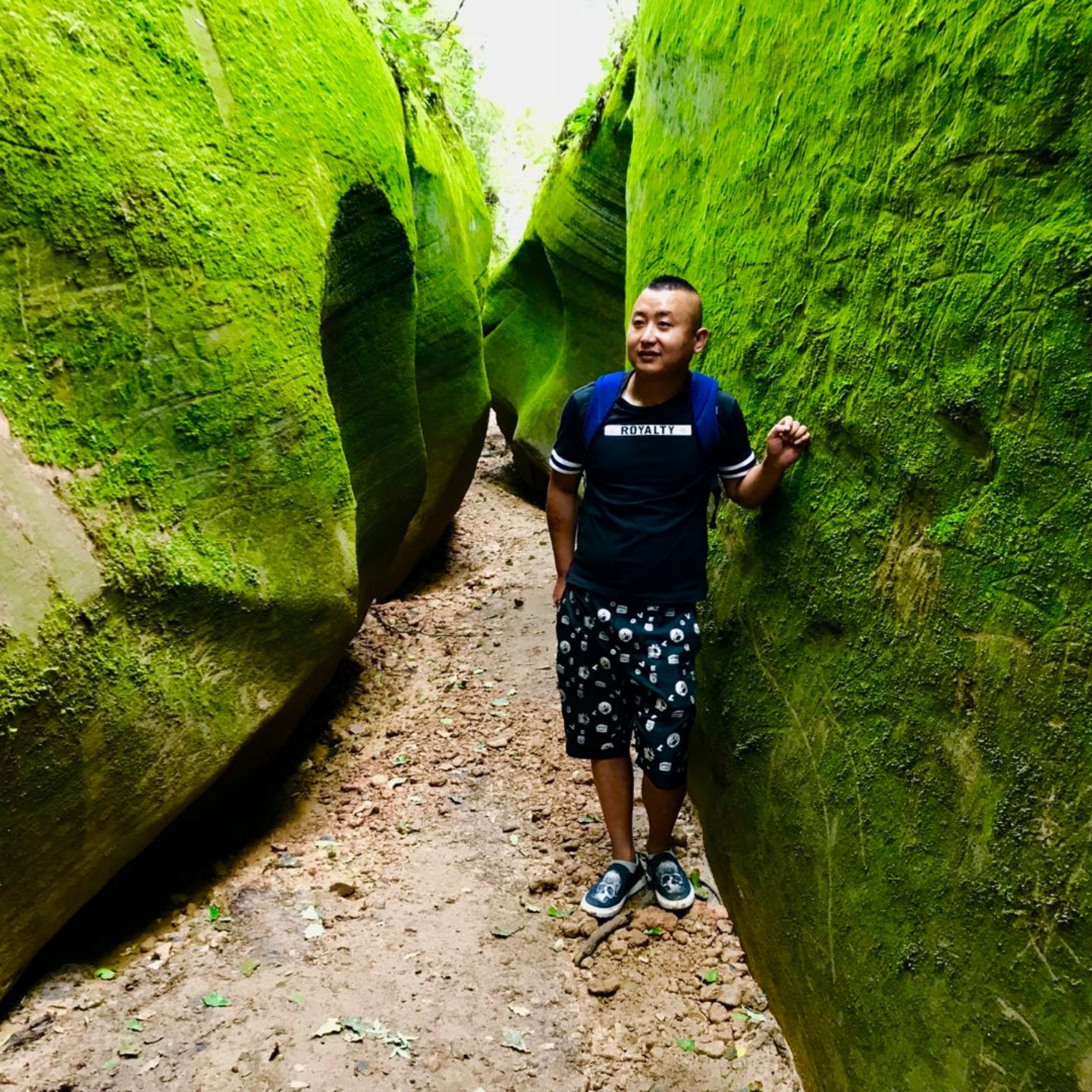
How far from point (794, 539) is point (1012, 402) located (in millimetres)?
1062

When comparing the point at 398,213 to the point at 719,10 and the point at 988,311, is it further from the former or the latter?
the point at 988,311

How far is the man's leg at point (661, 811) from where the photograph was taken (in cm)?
347

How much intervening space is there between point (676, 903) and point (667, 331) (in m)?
2.52

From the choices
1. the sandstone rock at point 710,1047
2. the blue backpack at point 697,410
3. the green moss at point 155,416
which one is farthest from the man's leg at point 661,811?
the green moss at point 155,416

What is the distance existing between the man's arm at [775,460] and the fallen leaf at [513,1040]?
7.19ft

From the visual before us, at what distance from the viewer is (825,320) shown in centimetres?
260

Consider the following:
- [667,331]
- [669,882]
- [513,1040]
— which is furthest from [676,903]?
[667,331]

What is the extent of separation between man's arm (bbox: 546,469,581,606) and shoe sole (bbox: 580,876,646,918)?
4.58 feet

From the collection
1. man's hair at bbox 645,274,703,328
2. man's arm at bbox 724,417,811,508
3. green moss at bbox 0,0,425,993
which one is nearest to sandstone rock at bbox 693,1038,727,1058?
man's arm at bbox 724,417,811,508

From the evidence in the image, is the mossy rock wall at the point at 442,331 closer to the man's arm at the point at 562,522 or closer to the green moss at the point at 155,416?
the green moss at the point at 155,416

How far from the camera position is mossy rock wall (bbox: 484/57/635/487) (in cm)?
907

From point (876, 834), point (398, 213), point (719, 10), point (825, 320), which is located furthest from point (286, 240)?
point (876, 834)

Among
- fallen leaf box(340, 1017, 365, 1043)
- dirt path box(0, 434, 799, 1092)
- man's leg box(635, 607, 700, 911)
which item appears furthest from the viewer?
man's leg box(635, 607, 700, 911)

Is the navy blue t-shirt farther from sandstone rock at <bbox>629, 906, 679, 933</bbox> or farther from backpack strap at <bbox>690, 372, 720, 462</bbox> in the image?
sandstone rock at <bbox>629, 906, 679, 933</bbox>
